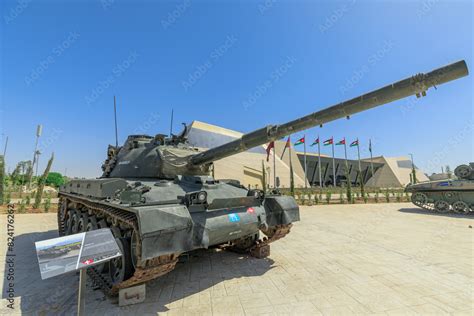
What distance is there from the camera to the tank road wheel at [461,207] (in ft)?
42.4

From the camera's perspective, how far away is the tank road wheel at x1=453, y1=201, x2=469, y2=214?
508 inches

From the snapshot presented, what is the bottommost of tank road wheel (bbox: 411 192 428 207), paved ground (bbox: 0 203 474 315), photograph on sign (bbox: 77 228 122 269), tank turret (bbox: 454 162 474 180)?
paved ground (bbox: 0 203 474 315)

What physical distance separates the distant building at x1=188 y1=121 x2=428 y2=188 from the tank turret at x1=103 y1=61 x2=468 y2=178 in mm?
18435

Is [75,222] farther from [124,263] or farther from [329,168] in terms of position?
[329,168]

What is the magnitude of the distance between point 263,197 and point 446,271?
3802 millimetres

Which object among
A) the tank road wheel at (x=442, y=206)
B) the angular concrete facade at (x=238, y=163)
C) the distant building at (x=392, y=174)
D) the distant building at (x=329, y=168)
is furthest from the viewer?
the distant building at (x=392, y=174)

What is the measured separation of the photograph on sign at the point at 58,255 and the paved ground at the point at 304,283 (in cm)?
150

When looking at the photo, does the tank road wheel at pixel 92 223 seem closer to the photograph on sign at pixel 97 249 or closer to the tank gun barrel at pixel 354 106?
the photograph on sign at pixel 97 249

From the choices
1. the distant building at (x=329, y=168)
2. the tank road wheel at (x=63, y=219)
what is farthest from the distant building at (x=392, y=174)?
the tank road wheel at (x=63, y=219)

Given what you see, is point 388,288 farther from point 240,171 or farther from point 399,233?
point 240,171

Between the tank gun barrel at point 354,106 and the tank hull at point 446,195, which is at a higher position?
the tank gun barrel at point 354,106

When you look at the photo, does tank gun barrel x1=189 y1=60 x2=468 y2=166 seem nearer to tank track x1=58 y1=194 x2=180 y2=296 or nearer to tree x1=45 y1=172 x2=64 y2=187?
tank track x1=58 y1=194 x2=180 y2=296

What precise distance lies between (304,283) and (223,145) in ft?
10.1

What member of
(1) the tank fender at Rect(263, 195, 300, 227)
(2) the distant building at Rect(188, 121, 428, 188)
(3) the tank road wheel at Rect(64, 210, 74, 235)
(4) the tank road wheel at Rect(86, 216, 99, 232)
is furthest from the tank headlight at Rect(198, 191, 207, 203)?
(2) the distant building at Rect(188, 121, 428, 188)
